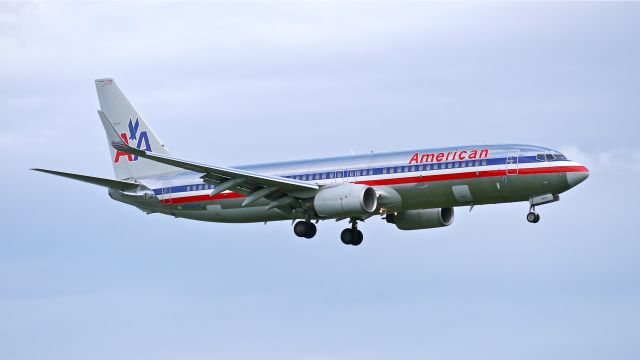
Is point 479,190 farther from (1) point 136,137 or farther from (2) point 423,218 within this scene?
(1) point 136,137

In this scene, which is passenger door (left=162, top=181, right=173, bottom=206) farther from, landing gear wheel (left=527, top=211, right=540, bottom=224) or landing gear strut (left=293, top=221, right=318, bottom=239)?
landing gear wheel (left=527, top=211, right=540, bottom=224)

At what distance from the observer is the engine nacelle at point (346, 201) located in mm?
61969

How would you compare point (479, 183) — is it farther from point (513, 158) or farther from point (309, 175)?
point (309, 175)

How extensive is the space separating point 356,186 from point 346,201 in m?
1.04

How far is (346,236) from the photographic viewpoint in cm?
6862

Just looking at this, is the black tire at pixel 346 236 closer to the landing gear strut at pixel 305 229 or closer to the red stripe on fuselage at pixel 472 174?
the landing gear strut at pixel 305 229

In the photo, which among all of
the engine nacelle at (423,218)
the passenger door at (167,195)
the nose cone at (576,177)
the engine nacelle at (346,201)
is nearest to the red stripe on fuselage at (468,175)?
the nose cone at (576,177)

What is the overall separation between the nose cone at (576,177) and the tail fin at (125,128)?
25044mm

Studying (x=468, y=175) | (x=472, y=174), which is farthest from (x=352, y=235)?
(x=472, y=174)

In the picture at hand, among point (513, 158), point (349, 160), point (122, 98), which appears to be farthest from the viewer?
point (122, 98)

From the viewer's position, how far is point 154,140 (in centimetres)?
7488

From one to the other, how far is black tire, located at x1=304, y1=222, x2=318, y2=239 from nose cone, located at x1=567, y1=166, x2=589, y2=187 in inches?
544

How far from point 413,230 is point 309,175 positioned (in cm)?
708

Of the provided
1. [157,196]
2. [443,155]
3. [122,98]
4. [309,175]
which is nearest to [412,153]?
[443,155]
